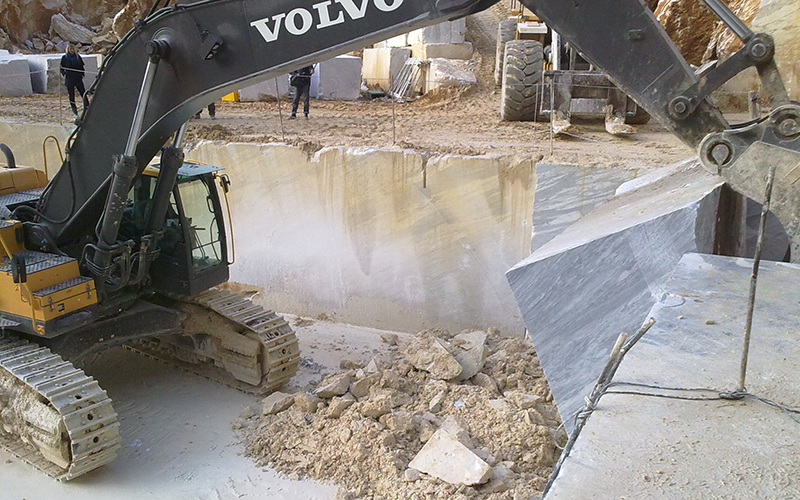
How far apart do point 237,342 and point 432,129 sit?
5202 millimetres

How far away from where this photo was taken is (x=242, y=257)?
9.27 m

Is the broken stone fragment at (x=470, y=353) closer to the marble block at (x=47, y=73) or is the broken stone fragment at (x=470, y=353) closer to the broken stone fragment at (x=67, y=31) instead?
the marble block at (x=47, y=73)

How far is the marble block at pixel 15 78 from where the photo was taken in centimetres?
1595

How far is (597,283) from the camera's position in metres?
4.08

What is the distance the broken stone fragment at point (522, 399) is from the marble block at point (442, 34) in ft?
37.8

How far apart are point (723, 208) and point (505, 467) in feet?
7.88

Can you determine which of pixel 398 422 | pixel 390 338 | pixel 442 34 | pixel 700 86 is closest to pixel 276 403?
pixel 398 422

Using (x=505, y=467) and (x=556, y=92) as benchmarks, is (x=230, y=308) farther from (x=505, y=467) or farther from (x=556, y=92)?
(x=556, y=92)

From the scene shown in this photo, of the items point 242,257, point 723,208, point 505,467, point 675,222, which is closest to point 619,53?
point 675,222

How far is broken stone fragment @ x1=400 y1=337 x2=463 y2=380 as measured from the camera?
248 inches

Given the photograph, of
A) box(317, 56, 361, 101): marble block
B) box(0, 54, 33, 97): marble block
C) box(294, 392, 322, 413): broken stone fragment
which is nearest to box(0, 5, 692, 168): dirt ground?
box(317, 56, 361, 101): marble block

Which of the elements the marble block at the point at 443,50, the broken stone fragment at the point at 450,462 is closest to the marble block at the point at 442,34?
the marble block at the point at 443,50

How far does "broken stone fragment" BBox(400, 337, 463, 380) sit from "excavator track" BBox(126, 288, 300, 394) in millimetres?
1120

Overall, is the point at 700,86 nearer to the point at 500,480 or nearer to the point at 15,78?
the point at 500,480
